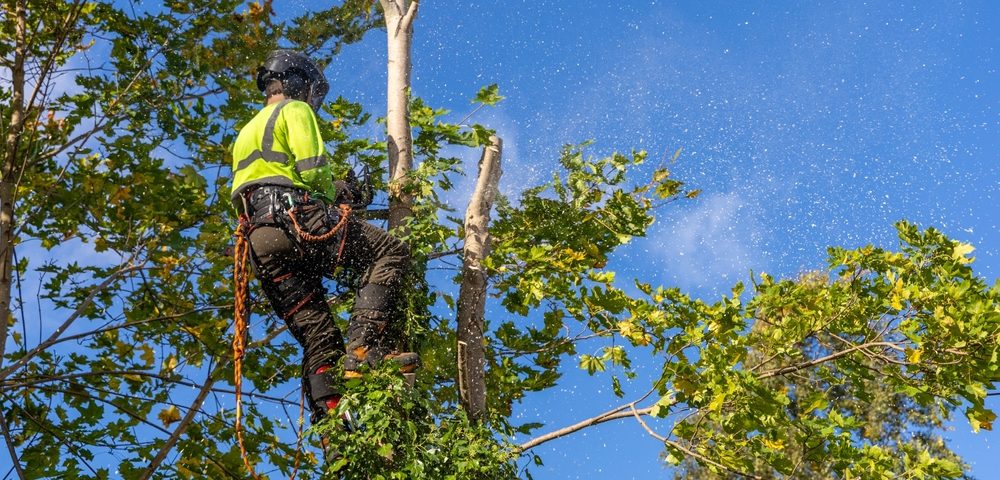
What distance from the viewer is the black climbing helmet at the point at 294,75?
6586 millimetres

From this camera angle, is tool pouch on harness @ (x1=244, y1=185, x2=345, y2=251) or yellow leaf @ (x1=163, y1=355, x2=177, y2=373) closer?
tool pouch on harness @ (x1=244, y1=185, x2=345, y2=251)

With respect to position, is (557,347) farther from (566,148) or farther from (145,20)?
(145,20)

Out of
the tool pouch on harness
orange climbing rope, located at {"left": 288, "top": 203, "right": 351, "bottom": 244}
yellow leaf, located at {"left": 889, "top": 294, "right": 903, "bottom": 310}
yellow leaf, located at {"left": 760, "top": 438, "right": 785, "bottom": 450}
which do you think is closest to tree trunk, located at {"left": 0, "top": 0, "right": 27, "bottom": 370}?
the tool pouch on harness

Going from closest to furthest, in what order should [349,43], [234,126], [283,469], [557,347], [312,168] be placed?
1. [312,168]
2. [557,347]
3. [283,469]
4. [234,126]
5. [349,43]

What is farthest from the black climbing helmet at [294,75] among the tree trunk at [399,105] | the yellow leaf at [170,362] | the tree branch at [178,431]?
the yellow leaf at [170,362]

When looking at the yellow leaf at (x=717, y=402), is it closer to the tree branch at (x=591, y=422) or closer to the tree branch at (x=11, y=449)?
the tree branch at (x=591, y=422)

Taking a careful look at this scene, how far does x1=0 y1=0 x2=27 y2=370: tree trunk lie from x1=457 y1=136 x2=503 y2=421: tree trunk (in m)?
3.91

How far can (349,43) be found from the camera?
11.3m

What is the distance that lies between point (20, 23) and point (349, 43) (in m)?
3.37

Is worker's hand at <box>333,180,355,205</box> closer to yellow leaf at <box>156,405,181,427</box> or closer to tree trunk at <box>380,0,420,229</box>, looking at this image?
tree trunk at <box>380,0,420,229</box>

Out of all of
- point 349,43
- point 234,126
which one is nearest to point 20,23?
point 234,126

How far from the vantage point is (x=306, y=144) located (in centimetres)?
601

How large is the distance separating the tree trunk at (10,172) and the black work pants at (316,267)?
3212 mm

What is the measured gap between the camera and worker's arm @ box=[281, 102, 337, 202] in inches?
237
